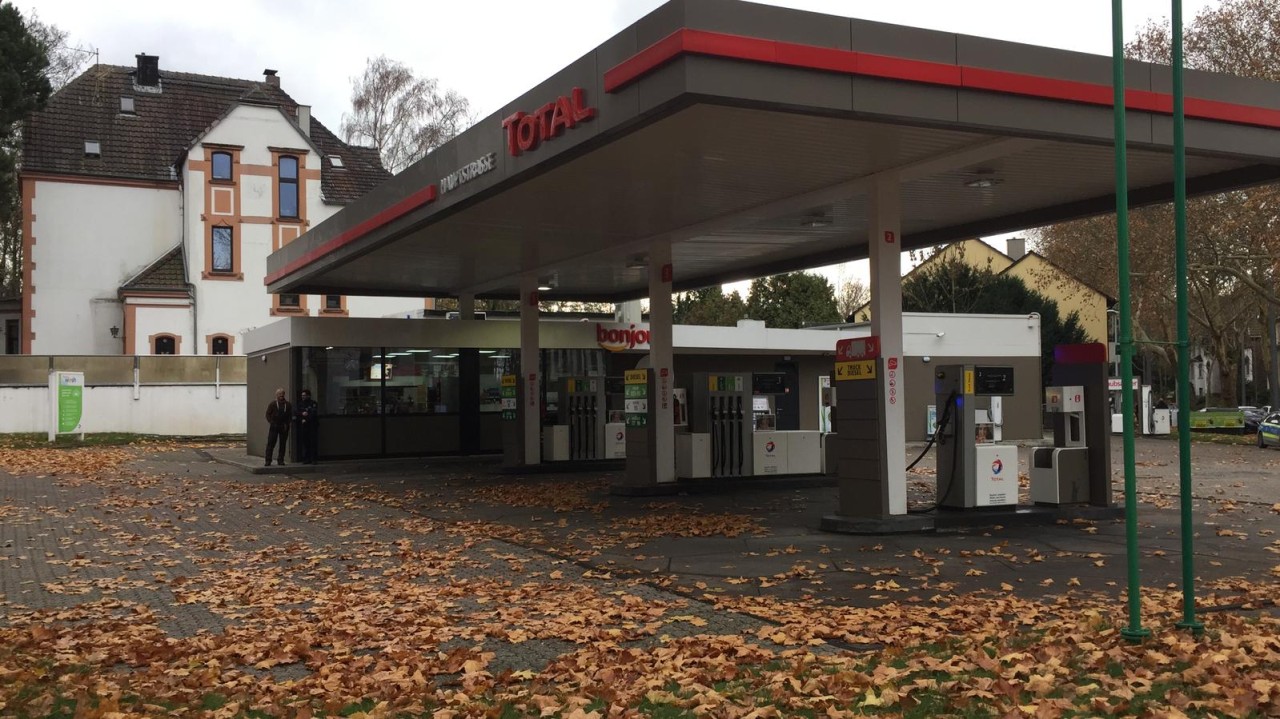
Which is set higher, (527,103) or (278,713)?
(527,103)

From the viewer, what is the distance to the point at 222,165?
44406 millimetres

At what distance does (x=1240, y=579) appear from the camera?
9562mm

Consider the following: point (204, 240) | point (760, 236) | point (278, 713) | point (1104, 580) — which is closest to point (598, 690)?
point (278, 713)

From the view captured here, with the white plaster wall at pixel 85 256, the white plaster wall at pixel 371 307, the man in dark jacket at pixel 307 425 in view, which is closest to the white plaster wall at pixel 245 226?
the white plaster wall at pixel 371 307

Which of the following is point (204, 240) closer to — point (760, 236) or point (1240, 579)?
point (760, 236)

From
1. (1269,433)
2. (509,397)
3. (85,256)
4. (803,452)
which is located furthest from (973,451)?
(85,256)

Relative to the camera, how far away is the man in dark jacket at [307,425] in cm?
2397

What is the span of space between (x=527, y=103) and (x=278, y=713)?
792 cm

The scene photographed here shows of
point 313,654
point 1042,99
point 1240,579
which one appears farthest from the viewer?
point 1042,99

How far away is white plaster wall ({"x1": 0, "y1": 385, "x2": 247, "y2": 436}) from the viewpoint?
3447 centimetres

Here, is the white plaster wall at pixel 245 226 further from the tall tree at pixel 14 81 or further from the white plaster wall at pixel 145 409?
the white plaster wall at pixel 145 409

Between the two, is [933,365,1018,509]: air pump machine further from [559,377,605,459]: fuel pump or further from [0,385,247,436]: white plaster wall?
[0,385,247,436]: white plaster wall

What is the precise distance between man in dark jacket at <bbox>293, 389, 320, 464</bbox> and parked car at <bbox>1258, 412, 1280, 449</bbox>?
1032 inches

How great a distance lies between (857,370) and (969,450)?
5.91 ft
